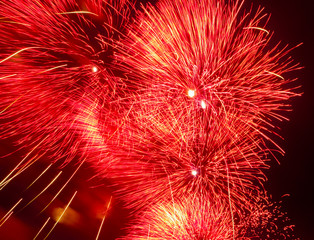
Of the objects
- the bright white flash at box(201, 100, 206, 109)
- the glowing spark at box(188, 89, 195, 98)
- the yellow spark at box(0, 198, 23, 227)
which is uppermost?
the glowing spark at box(188, 89, 195, 98)

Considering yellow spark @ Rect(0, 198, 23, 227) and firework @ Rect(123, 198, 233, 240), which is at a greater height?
firework @ Rect(123, 198, 233, 240)

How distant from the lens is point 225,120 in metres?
Result: 3.45

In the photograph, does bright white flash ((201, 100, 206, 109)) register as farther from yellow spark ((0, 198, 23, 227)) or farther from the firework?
yellow spark ((0, 198, 23, 227))

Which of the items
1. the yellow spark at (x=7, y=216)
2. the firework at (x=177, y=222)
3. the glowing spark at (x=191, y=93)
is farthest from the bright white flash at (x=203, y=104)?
the yellow spark at (x=7, y=216)

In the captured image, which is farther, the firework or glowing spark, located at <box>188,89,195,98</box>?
the firework

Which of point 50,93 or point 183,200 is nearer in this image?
point 50,93

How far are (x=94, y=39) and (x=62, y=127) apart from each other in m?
1.17

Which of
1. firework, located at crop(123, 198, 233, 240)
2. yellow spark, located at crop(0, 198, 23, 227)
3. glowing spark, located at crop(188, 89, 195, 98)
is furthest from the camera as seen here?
firework, located at crop(123, 198, 233, 240)

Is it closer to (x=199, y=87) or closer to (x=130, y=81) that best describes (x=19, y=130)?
(x=130, y=81)

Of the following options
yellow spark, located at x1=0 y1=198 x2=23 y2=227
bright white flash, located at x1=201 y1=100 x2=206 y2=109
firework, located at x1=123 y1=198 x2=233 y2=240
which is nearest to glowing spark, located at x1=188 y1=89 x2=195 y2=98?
bright white flash, located at x1=201 y1=100 x2=206 y2=109

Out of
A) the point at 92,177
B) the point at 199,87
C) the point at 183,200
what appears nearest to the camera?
the point at 199,87

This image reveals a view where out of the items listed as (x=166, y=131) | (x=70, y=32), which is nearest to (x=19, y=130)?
(x=70, y=32)

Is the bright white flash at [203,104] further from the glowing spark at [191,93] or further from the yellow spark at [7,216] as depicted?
the yellow spark at [7,216]

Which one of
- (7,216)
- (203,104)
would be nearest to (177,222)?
(203,104)
